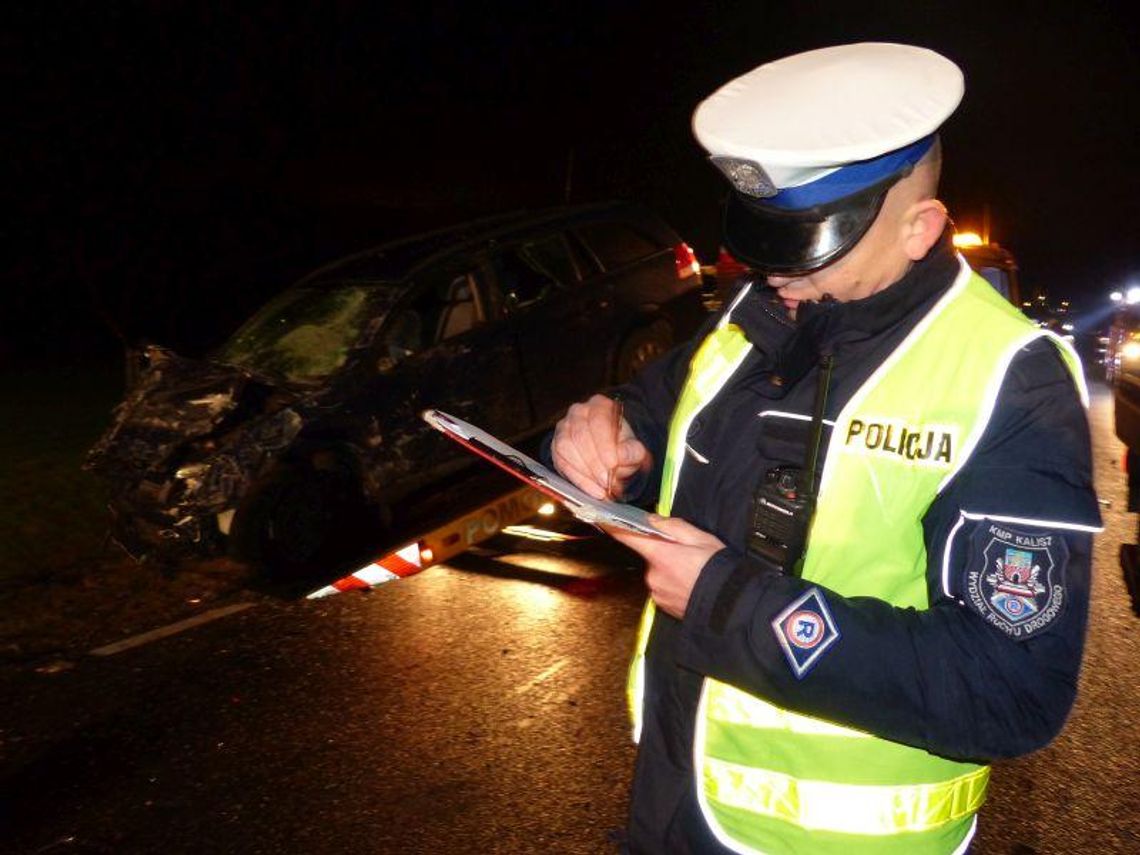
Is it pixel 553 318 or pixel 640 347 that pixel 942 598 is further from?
pixel 640 347

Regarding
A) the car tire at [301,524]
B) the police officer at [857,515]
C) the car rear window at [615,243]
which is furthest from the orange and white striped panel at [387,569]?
the car rear window at [615,243]

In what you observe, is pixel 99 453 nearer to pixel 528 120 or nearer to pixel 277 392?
pixel 277 392

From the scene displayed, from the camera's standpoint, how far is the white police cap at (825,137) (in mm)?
1261

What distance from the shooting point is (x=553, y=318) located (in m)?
7.04

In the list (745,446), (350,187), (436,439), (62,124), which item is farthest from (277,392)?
(350,187)

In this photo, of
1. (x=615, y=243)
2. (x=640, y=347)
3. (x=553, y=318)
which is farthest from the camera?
(x=615, y=243)

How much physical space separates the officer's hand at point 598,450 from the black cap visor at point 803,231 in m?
0.44

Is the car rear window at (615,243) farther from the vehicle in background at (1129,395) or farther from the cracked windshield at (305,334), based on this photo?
the vehicle in background at (1129,395)

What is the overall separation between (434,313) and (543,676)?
3048 mm

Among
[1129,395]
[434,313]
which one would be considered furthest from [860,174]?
[434,313]

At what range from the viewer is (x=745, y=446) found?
144cm

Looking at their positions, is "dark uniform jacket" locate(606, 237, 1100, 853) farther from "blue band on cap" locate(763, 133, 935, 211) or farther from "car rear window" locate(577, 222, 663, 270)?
"car rear window" locate(577, 222, 663, 270)

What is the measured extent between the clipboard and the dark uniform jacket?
131 millimetres

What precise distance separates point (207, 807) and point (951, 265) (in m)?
3.35
